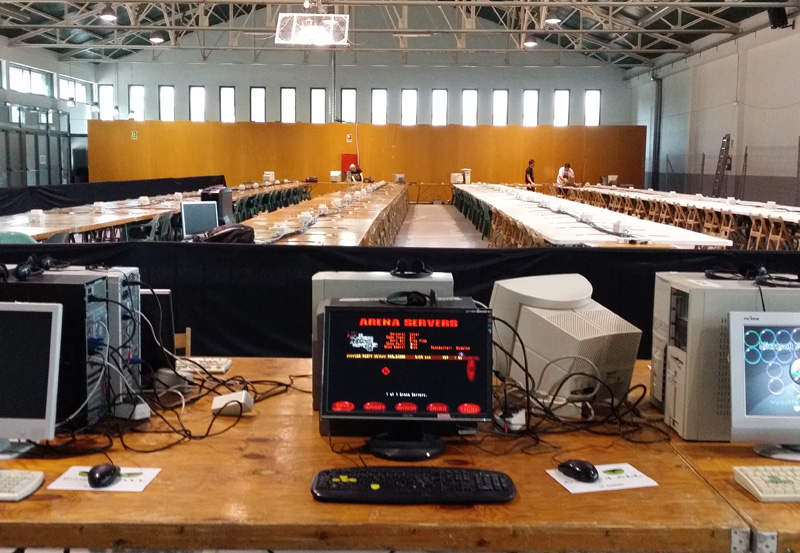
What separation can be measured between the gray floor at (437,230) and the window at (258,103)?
19.0 feet

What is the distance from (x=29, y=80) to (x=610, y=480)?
20150 millimetres

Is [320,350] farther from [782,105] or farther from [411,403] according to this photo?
[782,105]

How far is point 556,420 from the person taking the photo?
2.12 m

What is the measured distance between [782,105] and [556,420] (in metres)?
13.2

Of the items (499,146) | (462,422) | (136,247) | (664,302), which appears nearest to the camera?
(462,422)

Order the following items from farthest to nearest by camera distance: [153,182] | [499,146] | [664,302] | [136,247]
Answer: [499,146]
[153,182]
[136,247]
[664,302]

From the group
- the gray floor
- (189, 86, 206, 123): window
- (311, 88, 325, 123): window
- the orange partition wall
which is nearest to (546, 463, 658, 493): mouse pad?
the gray floor

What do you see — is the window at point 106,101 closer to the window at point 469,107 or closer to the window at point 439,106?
the window at point 439,106

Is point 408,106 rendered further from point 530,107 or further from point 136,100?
point 136,100

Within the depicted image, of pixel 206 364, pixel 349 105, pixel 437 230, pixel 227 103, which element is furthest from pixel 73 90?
pixel 206 364

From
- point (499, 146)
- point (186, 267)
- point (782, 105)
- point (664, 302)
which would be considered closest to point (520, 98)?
point (499, 146)

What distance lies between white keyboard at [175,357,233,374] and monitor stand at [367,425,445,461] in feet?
2.83

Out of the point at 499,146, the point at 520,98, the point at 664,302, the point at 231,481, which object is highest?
the point at 520,98

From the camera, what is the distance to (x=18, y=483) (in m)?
1.64
